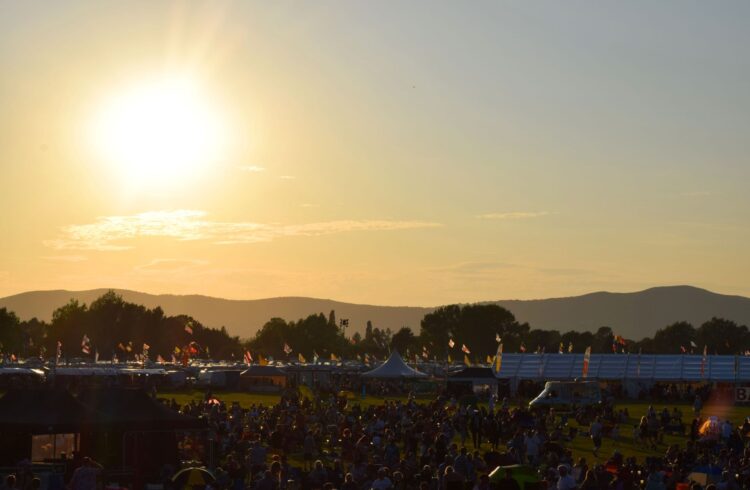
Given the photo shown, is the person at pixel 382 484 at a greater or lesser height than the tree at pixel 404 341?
lesser

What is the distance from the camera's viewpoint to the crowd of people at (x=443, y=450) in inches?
870

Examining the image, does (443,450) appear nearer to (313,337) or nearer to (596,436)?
(596,436)

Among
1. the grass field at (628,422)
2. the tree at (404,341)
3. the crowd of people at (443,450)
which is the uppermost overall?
the tree at (404,341)

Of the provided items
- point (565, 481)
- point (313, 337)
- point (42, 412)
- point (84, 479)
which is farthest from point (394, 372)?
point (313, 337)

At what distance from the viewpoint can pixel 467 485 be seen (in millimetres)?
21859

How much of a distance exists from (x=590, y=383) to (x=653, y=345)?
114391 mm

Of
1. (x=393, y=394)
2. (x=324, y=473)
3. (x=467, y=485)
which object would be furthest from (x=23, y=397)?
(x=393, y=394)

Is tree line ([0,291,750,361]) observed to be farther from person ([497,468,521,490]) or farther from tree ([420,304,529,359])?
person ([497,468,521,490])

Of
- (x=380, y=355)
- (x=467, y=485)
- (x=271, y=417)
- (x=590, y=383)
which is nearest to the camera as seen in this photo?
(x=467, y=485)

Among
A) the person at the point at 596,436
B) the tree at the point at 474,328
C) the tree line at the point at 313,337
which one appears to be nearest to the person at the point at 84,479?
the person at the point at 596,436

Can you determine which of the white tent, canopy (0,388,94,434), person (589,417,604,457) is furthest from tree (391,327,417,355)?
canopy (0,388,94,434)

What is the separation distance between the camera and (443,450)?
27859mm

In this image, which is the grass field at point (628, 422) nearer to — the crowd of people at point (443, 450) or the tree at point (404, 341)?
the crowd of people at point (443, 450)

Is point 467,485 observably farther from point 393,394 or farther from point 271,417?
point 393,394
